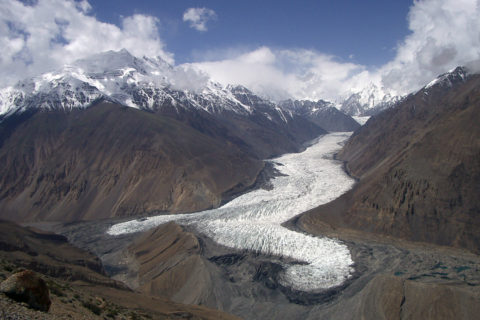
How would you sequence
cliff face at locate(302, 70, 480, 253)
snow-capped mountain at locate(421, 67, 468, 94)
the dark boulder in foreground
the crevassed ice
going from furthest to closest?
snow-capped mountain at locate(421, 67, 468, 94)
cliff face at locate(302, 70, 480, 253)
the crevassed ice
the dark boulder in foreground

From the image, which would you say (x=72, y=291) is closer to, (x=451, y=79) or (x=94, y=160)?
(x=94, y=160)

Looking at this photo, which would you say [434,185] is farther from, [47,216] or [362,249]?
[47,216]

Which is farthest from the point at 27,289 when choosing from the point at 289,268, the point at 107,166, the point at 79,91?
the point at 79,91

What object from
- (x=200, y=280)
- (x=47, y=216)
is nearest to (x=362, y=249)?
(x=200, y=280)

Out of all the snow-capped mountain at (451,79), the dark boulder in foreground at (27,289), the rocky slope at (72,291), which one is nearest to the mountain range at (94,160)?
the rocky slope at (72,291)

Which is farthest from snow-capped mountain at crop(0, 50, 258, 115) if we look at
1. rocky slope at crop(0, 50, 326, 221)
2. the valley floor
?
the valley floor

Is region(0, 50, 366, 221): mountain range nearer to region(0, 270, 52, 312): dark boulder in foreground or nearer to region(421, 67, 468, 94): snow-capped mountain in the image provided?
region(421, 67, 468, 94): snow-capped mountain
